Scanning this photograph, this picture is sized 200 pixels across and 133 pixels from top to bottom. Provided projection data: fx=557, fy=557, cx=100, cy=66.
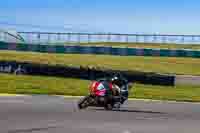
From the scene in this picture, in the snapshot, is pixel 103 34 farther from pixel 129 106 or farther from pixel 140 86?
pixel 129 106

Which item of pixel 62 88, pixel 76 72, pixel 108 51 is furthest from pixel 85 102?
pixel 108 51

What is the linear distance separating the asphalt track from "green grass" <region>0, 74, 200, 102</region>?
4.66 metres

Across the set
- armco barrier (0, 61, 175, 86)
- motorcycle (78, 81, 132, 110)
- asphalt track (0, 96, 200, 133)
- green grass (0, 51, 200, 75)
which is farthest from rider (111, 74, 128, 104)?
green grass (0, 51, 200, 75)

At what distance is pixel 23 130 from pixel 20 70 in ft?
56.4

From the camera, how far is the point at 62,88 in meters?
23.6

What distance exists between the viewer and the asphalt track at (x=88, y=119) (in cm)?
1109

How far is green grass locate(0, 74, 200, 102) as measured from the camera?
71.9ft

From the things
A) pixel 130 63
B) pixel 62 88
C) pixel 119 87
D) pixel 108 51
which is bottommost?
pixel 62 88

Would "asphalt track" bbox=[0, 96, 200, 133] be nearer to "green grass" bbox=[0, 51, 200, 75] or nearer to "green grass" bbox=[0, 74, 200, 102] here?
"green grass" bbox=[0, 74, 200, 102]

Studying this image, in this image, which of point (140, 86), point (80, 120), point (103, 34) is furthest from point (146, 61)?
point (80, 120)

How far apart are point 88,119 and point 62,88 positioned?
36.0 feet

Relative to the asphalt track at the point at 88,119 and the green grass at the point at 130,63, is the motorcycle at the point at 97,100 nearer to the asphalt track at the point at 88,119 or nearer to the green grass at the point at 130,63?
the asphalt track at the point at 88,119

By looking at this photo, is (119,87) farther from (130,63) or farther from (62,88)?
(130,63)

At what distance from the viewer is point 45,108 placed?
15.0m
